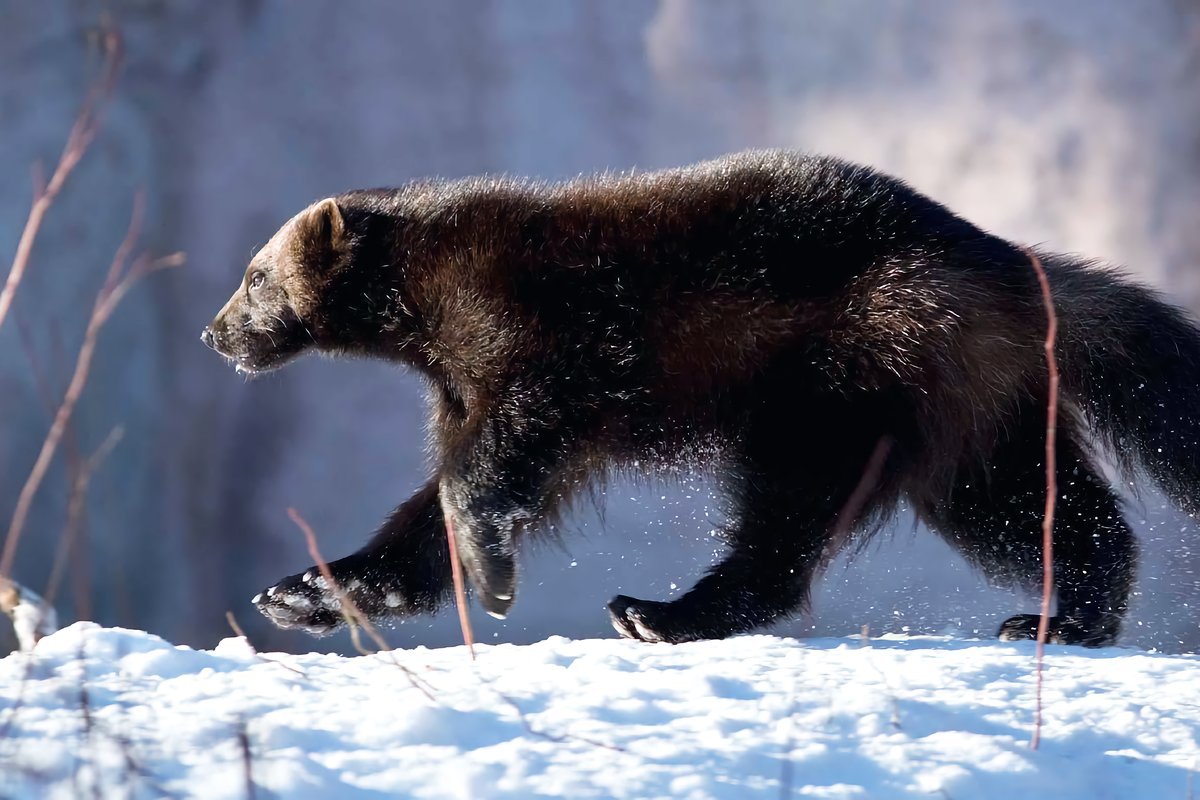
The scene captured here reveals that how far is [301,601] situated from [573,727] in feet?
5.69

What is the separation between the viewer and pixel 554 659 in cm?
241

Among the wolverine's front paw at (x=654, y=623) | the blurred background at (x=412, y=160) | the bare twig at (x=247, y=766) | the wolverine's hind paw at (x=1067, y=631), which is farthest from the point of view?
the blurred background at (x=412, y=160)

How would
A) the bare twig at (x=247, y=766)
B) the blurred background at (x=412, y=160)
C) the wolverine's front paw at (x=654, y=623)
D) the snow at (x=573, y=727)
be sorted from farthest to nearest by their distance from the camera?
the blurred background at (x=412, y=160)
the wolverine's front paw at (x=654, y=623)
the snow at (x=573, y=727)
the bare twig at (x=247, y=766)

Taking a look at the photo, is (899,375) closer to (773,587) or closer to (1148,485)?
(773,587)

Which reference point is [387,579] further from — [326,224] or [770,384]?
[770,384]

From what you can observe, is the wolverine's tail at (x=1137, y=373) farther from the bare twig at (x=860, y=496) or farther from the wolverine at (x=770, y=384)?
the bare twig at (x=860, y=496)

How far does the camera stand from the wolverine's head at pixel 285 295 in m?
3.89

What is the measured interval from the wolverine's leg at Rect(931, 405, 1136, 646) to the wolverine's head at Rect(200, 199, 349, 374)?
6.58 ft

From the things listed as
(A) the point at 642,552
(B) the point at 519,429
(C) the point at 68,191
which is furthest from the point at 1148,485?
(C) the point at 68,191

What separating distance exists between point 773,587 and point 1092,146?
634 centimetres

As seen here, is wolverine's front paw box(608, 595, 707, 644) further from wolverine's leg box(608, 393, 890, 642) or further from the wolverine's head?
→ the wolverine's head

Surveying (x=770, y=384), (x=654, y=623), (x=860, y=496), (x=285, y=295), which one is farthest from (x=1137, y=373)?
(x=285, y=295)

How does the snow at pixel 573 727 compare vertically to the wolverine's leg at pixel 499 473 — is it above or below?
below

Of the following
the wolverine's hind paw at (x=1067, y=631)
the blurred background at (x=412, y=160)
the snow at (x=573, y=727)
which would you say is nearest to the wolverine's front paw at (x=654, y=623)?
the snow at (x=573, y=727)
